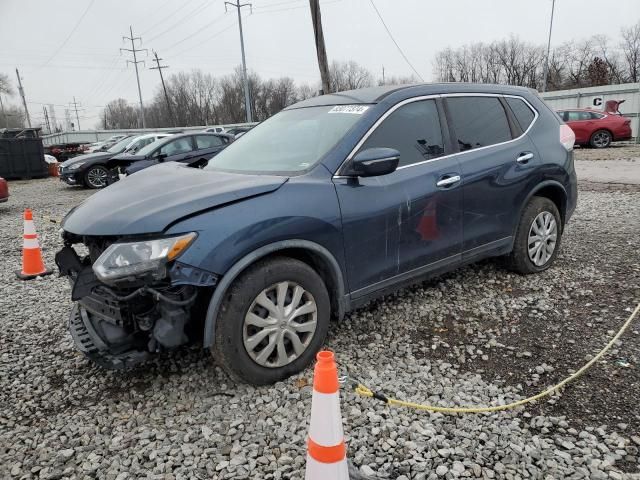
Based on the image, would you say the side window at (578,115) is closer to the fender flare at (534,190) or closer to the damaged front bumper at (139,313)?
the fender flare at (534,190)

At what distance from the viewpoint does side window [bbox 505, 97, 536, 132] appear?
435 centimetres

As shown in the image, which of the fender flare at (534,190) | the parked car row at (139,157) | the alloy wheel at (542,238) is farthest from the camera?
the parked car row at (139,157)

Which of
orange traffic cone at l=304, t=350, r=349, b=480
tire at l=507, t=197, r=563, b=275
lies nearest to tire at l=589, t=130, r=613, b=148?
tire at l=507, t=197, r=563, b=275

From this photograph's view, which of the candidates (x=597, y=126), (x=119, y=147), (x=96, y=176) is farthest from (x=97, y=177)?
(x=597, y=126)

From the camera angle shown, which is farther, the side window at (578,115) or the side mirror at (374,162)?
the side window at (578,115)

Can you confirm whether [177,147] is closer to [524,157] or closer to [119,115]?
[524,157]

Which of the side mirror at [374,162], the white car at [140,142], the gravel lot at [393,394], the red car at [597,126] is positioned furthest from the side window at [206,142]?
the red car at [597,126]

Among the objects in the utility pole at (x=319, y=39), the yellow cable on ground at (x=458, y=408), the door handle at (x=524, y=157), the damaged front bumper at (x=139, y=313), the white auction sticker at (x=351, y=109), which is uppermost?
the utility pole at (x=319, y=39)

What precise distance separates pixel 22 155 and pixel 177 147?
9.98 metres

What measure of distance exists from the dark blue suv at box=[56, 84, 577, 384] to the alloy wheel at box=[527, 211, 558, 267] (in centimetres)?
9

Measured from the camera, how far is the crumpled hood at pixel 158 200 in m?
2.60

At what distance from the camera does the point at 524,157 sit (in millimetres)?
4199

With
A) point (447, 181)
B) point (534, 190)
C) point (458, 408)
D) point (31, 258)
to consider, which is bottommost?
point (458, 408)

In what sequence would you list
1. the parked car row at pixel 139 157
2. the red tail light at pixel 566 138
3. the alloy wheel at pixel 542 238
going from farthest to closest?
the parked car row at pixel 139 157
the red tail light at pixel 566 138
the alloy wheel at pixel 542 238
